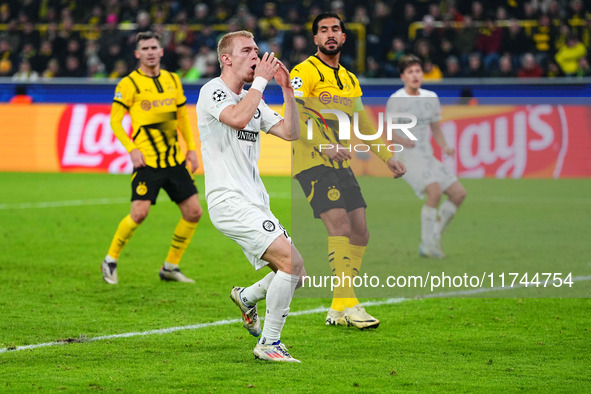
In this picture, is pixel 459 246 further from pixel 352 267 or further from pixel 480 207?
pixel 352 267

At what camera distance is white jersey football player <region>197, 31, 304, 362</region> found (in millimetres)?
5582

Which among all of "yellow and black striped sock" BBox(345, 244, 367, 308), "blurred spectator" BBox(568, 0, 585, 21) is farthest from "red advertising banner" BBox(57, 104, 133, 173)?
"yellow and black striped sock" BBox(345, 244, 367, 308)

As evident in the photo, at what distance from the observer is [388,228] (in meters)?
11.7

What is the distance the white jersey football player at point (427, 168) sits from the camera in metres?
9.77

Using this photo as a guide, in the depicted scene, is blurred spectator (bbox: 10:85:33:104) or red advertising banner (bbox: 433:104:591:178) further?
blurred spectator (bbox: 10:85:33:104)

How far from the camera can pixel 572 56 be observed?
20375mm

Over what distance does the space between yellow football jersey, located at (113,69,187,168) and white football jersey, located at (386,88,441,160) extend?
89.2 inches

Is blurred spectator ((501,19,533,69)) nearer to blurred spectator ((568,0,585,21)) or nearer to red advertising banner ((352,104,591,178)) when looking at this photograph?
blurred spectator ((568,0,585,21))

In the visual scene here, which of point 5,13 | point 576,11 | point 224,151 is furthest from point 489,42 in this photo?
point 224,151

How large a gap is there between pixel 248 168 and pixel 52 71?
2021 cm

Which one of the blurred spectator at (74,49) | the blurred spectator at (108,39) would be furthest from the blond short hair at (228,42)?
the blurred spectator at (74,49)

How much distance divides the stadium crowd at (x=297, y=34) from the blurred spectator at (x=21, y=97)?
0.78 meters

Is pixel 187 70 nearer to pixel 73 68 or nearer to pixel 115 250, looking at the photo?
pixel 73 68

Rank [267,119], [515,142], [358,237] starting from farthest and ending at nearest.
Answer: [515,142] < [358,237] < [267,119]
